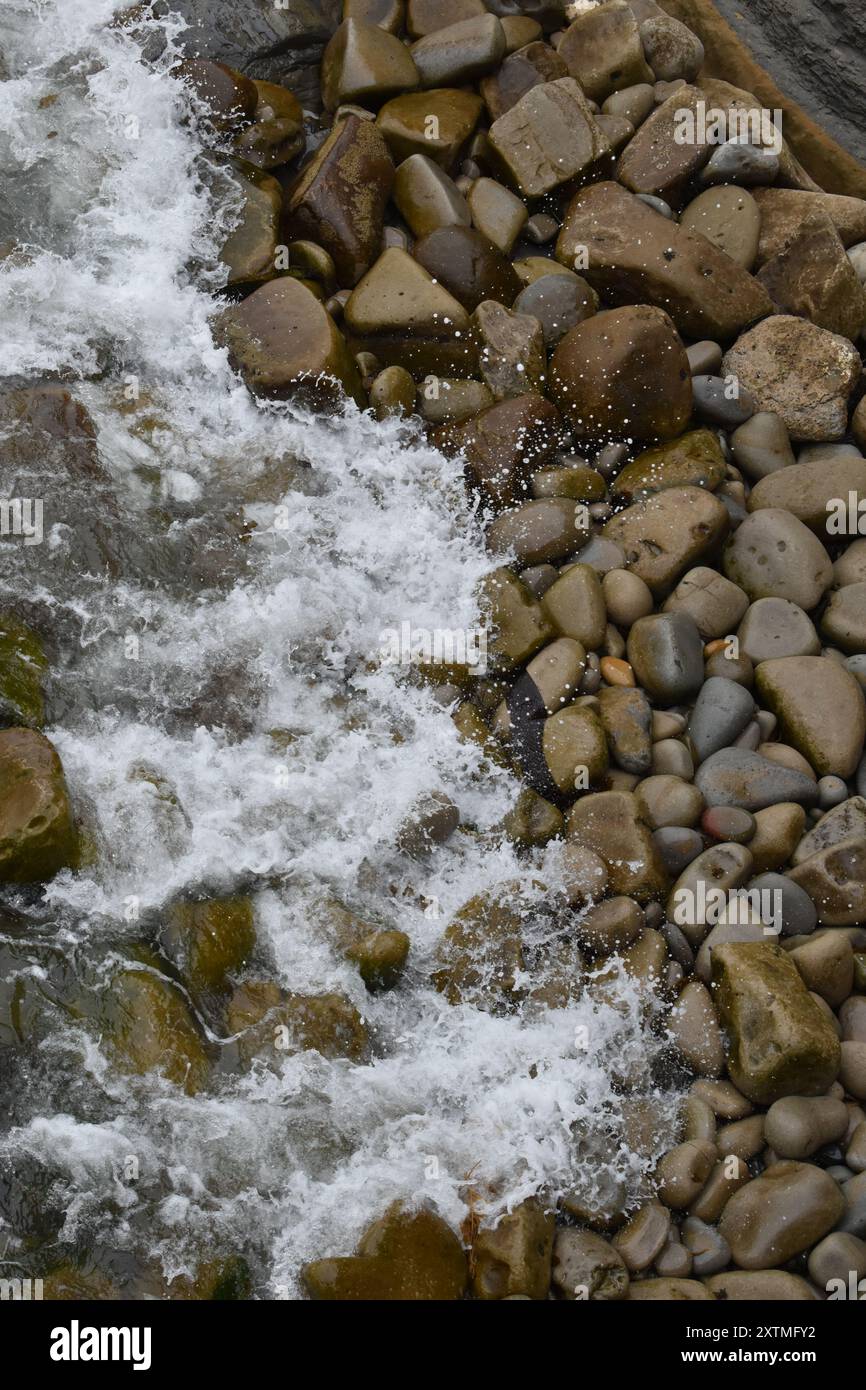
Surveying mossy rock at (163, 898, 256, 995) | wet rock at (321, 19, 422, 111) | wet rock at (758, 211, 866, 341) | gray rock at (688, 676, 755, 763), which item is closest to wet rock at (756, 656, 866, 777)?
gray rock at (688, 676, 755, 763)

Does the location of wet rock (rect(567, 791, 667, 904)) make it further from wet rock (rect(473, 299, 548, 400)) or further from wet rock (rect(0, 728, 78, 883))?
wet rock (rect(473, 299, 548, 400))

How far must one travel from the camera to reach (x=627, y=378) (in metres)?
6.90

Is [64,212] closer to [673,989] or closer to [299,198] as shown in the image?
[299,198]

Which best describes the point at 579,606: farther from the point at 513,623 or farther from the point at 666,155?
the point at 666,155

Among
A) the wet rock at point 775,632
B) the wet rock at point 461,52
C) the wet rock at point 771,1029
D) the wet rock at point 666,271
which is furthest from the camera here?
the wet rock at point 461,52

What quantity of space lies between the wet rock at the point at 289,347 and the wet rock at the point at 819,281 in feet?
8.89

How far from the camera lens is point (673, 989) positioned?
552 cm

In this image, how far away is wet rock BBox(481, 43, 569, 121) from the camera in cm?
819

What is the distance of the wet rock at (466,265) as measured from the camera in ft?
24.3

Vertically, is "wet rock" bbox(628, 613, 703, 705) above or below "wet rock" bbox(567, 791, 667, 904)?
above

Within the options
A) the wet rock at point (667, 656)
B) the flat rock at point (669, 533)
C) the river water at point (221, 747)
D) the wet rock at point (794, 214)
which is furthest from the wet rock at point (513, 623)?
the wet rock at point (794, 214)

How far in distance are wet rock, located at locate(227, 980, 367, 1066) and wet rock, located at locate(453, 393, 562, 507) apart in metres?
2.98

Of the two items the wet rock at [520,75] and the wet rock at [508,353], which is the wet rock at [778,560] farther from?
the wet rock at [520,75]

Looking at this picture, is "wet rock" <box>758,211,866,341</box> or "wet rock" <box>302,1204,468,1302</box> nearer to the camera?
"wet rock" <box>302,1204,468,1302</box>
